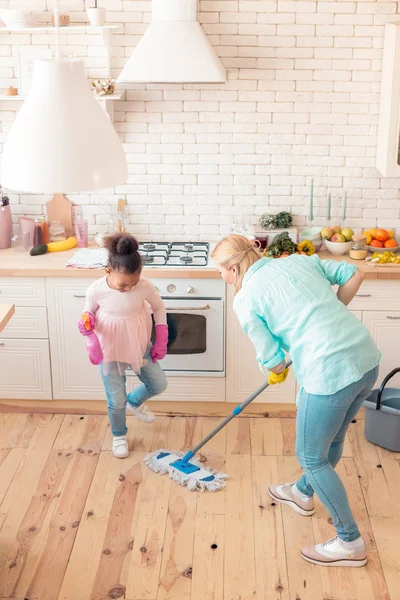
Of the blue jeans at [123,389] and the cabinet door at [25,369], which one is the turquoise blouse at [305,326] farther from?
the cabinet door at [25,369]

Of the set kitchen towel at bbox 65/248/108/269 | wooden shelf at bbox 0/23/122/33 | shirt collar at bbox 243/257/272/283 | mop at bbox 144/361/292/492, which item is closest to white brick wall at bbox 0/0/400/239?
wooden shelf at bbox 0/23/122/33

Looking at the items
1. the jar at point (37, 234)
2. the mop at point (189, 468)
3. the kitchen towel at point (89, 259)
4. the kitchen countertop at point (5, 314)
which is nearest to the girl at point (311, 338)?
the mop at point (189, 468)

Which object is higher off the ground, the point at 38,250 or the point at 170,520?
the point at 38,250

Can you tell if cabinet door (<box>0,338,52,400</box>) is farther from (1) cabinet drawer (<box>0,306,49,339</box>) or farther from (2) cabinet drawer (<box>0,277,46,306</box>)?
(2) cabinet drawer (<box>0,277,46,306</box>)

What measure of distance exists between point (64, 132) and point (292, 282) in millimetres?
1320

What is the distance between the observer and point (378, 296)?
165 inches

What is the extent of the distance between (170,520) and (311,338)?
115 cm

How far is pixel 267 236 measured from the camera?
4469 mm

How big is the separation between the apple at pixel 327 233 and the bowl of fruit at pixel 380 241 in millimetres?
190

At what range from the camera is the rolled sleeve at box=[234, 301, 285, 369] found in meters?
2.97

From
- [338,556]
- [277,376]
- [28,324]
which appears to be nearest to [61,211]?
[28,324]

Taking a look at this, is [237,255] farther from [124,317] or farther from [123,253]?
[124,317]

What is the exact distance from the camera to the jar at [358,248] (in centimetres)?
434

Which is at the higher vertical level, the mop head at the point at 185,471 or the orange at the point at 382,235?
the orange at the point at 382,235
